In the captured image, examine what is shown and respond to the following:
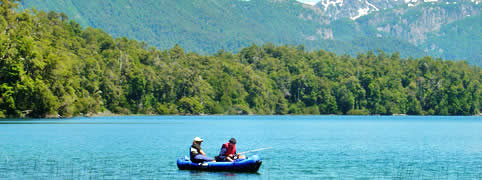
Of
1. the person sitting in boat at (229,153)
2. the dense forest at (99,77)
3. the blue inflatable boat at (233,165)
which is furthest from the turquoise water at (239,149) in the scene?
the dense forest at (99,77)

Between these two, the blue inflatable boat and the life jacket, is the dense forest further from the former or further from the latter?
the life jacket

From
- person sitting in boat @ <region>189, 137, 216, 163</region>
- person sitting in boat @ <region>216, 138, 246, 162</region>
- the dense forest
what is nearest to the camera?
person sitting in boat @ <region>216, 138, 246, 162</region>

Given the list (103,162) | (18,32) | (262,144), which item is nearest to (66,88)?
(18,32)

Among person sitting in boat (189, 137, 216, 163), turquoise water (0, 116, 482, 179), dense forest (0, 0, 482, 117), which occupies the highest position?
dense forest (0, 0, 482, 117)

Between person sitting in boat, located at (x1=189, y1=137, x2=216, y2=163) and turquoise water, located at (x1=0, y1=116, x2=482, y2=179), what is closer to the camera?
turquoise water, located at (x1=0, y1=116, x2=482, y2=179)

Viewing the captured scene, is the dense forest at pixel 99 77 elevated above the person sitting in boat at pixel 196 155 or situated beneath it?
elevated above

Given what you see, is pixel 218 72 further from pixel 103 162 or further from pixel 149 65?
pixel 103 162

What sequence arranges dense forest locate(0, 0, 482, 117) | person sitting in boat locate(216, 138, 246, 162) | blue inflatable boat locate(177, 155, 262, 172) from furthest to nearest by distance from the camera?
dense forest locate(0, 0, 482, 117)
person sitting in boat locate(216, 138, 246, 162)
blue inflatable boat locate(177, 155, 262, 172)

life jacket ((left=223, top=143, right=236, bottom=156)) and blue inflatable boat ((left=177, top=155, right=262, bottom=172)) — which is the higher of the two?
life jacket ((left=223, top=143, right=236, bottom=156))

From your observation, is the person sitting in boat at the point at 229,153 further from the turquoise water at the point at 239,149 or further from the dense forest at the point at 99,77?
the dense forest at the point at 99,77

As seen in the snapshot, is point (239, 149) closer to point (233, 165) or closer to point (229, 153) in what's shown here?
point (229, 153)

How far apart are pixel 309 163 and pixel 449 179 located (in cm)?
1009

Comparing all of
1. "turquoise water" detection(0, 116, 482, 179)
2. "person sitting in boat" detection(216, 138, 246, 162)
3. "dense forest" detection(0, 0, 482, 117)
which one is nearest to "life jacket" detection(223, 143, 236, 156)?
"person sitting in boat" detection(216, 138, 246, 162)

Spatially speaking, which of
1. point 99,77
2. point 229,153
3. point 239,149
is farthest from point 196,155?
point 99,77
